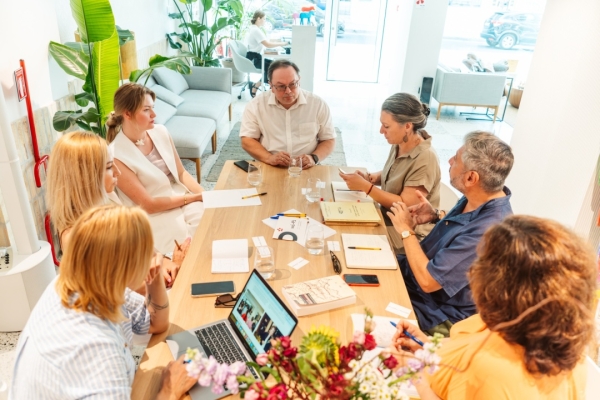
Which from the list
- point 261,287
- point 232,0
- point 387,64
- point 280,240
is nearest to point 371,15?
point 387,64

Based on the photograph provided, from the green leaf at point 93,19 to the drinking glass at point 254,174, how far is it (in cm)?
137

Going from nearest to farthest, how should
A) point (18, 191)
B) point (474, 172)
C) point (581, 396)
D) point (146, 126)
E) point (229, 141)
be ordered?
point (581, 396), point (474, 172), point (18, 191), point (146, 126), point (229, 141)

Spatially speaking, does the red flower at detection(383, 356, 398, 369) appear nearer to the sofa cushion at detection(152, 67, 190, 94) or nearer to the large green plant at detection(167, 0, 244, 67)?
the sofa cushion at detection(152, 67, 190, 94)

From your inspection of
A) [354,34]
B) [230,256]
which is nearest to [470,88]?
[354,34]

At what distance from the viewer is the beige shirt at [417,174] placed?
2.50m

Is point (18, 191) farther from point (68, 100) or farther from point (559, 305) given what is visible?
point (559, 305)

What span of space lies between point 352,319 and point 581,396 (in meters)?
0.74

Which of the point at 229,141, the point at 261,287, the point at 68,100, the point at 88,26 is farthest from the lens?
the point at 229,141

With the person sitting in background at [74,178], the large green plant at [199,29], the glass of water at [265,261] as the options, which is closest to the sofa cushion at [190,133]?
the large green plant at [199,29]

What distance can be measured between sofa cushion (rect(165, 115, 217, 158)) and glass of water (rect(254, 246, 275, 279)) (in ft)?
8.99

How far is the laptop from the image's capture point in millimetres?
1396

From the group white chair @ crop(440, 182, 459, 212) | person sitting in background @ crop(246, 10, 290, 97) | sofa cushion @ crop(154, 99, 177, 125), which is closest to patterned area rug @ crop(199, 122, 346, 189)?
sofa cushion @ crop(154, 99, 177, 125)

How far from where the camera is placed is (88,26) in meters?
2.99

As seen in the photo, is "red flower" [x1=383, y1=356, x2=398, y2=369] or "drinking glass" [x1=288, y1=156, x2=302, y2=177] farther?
"drinking glass" [x1=288, y1=156, x2=302, y2=177]
